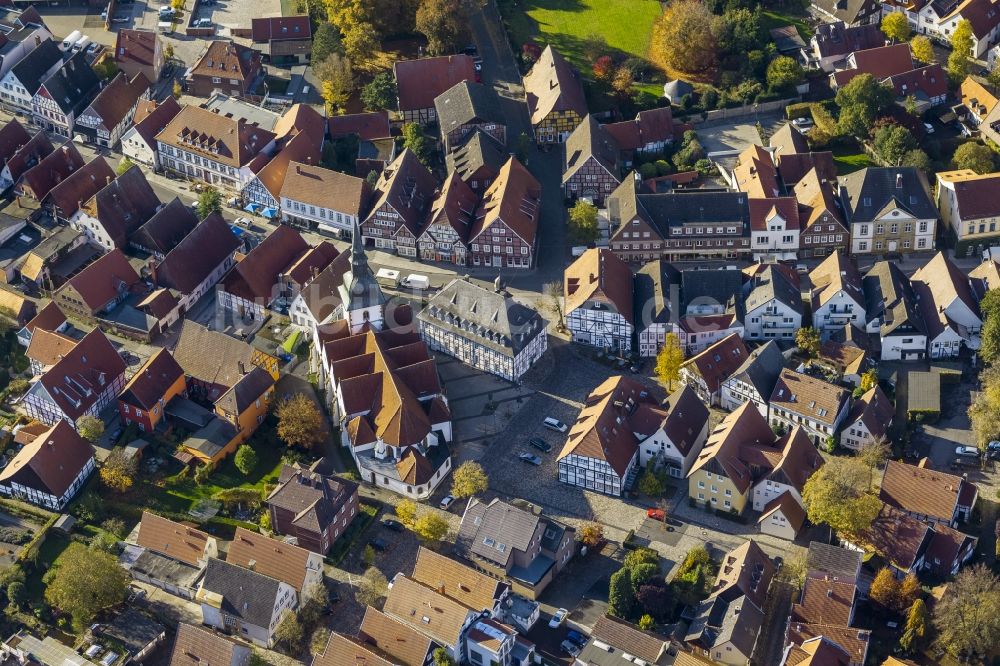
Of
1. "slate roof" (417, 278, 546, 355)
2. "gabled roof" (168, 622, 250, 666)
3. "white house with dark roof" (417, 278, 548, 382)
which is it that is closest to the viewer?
"gabled roof" (168, 622, 250, 666)

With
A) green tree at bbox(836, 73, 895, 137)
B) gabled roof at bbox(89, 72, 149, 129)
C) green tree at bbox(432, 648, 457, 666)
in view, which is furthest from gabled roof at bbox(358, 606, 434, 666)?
green tree at bbox(836, 73, 895, 137)

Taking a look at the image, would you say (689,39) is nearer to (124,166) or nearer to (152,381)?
(124,166)

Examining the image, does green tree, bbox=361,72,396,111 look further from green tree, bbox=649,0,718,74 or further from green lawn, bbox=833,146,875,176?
green lawn, bbox=833,146,875,176

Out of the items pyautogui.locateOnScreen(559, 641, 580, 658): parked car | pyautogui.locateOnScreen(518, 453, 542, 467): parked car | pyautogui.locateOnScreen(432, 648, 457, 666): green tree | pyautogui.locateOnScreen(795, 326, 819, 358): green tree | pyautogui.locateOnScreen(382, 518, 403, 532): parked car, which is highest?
pyautogui.locateOnScreen(795, 326, 819, 358): green tree

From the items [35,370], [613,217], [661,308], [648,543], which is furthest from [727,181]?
[35,370]

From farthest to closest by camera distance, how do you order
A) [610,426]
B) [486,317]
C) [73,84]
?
[73,84] < [486,317] < [610,426]

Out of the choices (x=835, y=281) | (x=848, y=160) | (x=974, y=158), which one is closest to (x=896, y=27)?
(x=848, y=160)
